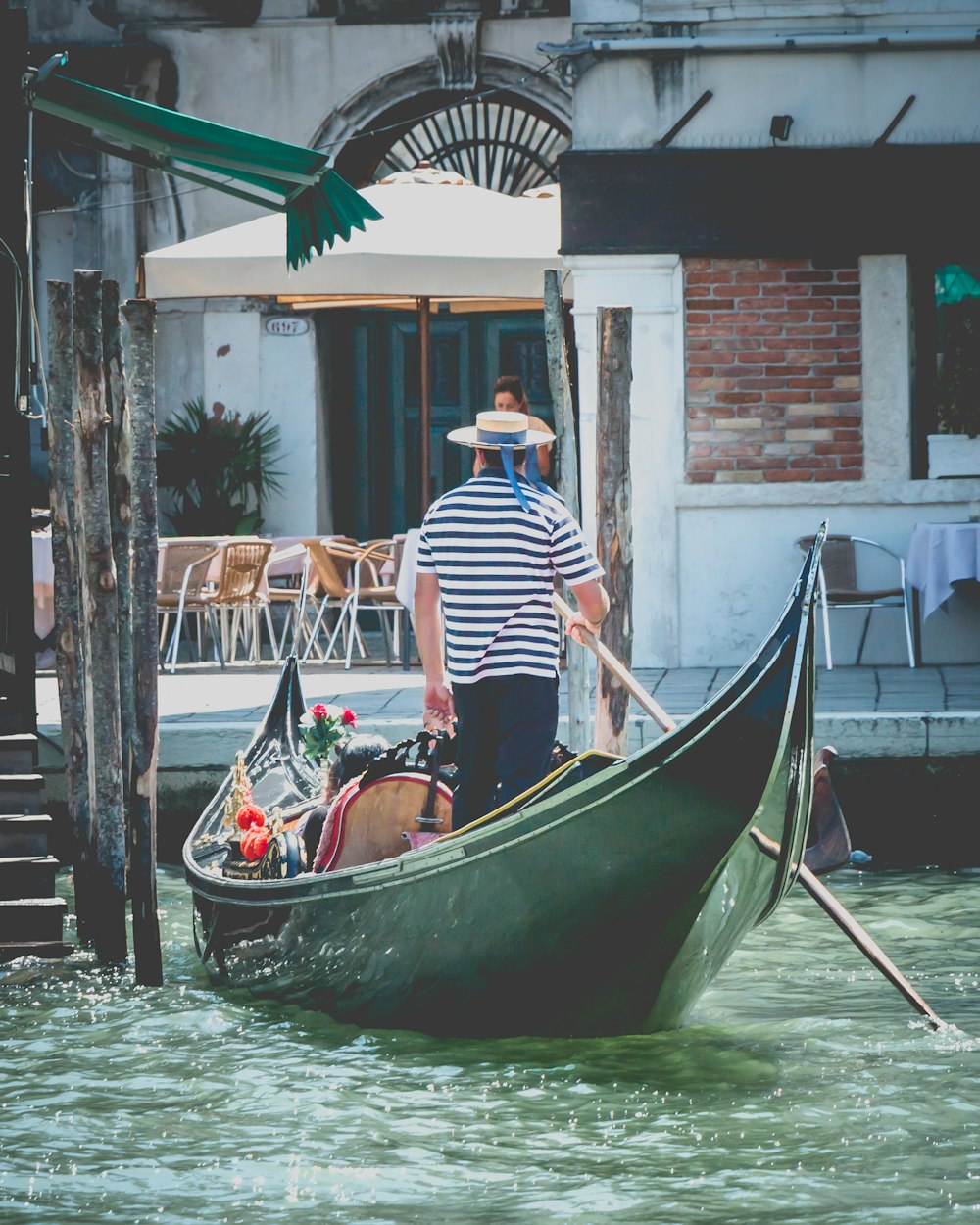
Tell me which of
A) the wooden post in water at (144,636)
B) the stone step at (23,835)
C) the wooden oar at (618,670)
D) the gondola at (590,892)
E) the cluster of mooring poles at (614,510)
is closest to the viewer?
the gondola at (590,892)

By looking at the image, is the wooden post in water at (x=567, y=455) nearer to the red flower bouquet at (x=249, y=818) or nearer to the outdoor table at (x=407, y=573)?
the outdoor table at (x=407, y=573)

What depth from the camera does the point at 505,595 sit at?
555 cm

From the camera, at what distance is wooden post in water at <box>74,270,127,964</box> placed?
6.45 m

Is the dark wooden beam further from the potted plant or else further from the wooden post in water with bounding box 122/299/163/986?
the wooden post in water with bounding box 122/299/163/986

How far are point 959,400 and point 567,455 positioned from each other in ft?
10.4

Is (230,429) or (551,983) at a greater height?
(230,429)

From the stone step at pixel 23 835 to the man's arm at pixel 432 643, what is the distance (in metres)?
1.67

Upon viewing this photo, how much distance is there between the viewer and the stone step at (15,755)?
23.2 ft

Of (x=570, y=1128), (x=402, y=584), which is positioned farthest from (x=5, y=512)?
(x=570, y=1128)

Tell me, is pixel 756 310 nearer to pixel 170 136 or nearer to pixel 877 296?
pixel 877 296

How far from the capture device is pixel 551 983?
5.30 metres

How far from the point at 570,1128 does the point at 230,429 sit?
872cm

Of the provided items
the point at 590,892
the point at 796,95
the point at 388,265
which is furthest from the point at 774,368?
the point at 590,892

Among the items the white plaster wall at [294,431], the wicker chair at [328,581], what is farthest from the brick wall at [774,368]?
the white plaster wall at [294,431]
